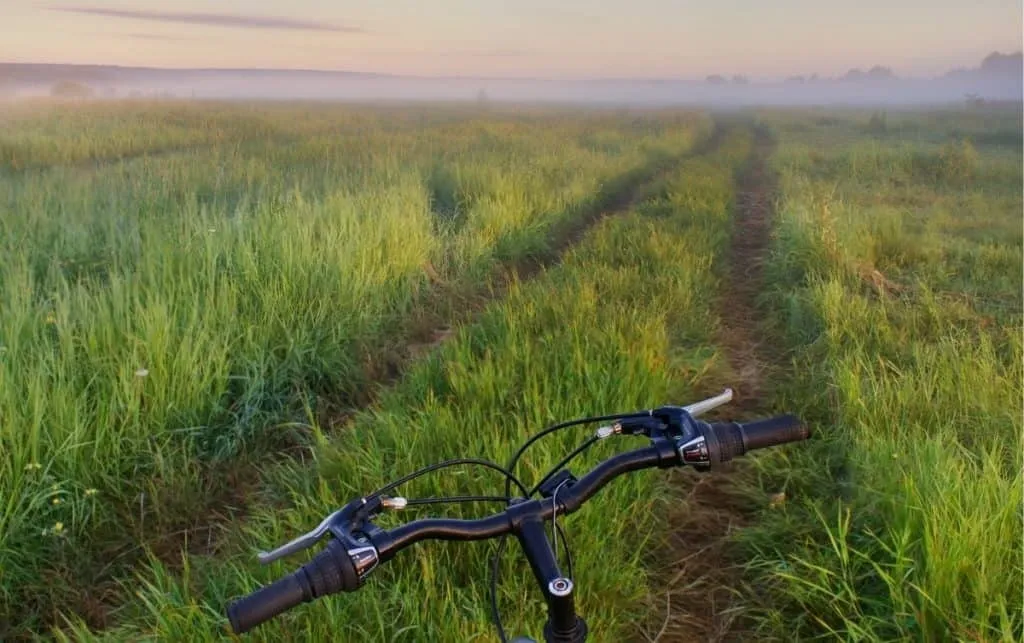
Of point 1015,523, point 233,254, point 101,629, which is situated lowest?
point 101,629

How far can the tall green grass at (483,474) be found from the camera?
231 centimetres

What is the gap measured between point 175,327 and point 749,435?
133 inches

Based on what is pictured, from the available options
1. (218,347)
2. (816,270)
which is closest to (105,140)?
(218,347)

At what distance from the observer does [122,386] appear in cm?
354

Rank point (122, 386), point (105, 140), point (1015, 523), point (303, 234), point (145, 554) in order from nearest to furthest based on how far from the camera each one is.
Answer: point (1015, 523) < point (145, 554) < point (122, 386) < point (303, 234) < point (105, 140)

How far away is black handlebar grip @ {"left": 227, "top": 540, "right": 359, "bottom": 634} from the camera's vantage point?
1.01 meters

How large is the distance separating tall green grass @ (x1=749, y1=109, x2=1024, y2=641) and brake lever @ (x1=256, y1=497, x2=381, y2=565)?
1.63 m

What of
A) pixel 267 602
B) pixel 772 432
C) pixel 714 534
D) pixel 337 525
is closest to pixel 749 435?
pixel 772 432

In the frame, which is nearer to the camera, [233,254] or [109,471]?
Result: [109,471]

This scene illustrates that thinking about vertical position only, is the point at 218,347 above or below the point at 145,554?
above

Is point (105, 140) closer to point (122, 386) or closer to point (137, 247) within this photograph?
point (137, 247)

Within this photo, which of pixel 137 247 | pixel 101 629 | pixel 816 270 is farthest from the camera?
pixel 816 270

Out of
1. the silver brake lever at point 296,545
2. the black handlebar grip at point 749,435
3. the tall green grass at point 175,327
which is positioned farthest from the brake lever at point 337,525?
the tall green grass at point 175,327

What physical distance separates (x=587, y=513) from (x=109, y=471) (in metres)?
2.13
